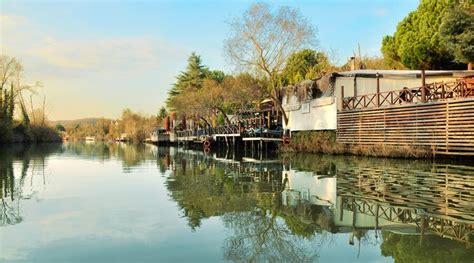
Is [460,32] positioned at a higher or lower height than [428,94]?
higher

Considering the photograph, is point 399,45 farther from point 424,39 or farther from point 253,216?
point 253,216

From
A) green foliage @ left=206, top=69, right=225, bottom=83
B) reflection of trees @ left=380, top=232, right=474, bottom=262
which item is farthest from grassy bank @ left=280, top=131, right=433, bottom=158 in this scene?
green foliage @ left=206, top=69, right=225, bottom=83

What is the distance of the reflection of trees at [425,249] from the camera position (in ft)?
17.4

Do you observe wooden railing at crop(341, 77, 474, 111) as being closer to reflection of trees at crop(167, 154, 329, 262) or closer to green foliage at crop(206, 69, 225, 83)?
reflection of trees at crop(167, 154, 329, 262)

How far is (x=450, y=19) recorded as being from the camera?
23438 millimetres

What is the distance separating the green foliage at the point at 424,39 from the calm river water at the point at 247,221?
2208 centimetres

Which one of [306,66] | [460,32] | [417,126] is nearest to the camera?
[417,126]

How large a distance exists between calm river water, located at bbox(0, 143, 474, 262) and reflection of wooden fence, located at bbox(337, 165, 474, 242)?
0.02 meters

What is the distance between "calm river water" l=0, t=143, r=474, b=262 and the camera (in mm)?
5848

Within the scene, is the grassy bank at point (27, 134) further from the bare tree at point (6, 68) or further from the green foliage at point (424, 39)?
the green foliage at point (424, 39)

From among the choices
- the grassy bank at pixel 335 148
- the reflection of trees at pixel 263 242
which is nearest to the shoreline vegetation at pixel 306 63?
the grassy bank at pixel 335 148

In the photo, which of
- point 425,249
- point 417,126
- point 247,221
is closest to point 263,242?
point 247,221

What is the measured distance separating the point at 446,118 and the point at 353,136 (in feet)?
22.7

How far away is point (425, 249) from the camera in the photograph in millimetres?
5668
